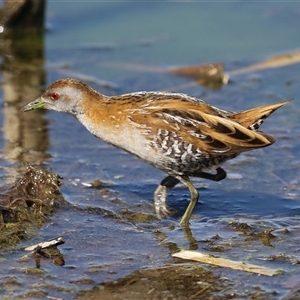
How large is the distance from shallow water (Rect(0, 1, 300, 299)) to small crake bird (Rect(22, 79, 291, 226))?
590 millimetres

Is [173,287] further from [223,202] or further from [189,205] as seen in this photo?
[223,202]

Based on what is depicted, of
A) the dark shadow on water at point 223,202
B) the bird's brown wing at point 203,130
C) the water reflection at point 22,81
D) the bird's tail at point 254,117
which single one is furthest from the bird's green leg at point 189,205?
the water reflection at point 22,81

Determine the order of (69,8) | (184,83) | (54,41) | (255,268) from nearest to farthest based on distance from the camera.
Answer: (255,268) < (184,83) < (54,41) < (69,8)

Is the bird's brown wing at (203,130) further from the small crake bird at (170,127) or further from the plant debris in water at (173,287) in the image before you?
the plant debris in water at (173,287)

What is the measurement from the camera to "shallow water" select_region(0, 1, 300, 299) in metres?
5.93

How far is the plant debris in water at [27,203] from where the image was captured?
246 inches

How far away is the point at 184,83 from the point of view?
10.5m

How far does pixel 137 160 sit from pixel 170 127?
1.89 m

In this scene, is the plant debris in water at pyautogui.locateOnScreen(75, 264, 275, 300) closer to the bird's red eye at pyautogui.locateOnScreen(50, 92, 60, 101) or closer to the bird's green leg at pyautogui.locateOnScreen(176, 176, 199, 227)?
the bird's green leg at pyautogui.locateOnScreen(176, 176, 199, 227)

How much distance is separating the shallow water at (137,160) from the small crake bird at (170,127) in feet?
1.93

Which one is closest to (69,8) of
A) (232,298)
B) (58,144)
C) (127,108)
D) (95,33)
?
(95,33)

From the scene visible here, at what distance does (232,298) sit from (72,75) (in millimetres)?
5877

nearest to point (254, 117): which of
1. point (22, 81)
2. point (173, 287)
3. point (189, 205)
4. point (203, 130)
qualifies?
point (203, 130)

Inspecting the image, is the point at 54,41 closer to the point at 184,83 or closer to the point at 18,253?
the point at 184,83
